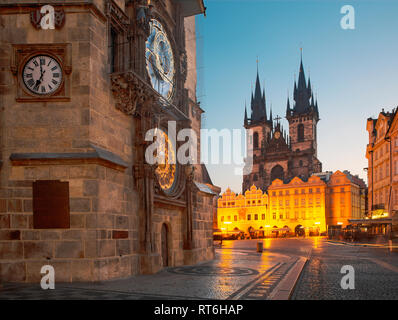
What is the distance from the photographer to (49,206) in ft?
34.2

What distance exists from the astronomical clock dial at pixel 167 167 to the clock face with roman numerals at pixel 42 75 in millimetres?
4902

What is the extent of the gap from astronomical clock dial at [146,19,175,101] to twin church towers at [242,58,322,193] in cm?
9280

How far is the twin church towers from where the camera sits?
363ft

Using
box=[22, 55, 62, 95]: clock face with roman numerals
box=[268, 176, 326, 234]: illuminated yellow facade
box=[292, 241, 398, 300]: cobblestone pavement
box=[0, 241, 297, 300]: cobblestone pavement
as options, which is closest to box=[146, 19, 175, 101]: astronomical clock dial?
box=[22, 55, 62, 95]: clock face with roman numerals

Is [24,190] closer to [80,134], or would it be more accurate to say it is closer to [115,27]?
[80,134]

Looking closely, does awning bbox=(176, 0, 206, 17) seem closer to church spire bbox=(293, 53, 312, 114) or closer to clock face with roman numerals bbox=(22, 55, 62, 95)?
clock face with roman numerals bbox=(22, 55, 62, 95)

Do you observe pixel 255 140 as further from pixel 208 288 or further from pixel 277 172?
pixel 208 288

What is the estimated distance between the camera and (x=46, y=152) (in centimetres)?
1063

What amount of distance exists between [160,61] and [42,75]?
5.89m

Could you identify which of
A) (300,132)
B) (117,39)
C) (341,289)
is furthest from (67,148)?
(300,132)

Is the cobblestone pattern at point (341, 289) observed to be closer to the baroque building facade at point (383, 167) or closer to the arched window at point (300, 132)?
the baroque building facade at point (383, 167)
